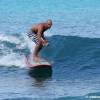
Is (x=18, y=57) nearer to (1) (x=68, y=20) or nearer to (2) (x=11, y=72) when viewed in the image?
(2) (x=11, y=72)

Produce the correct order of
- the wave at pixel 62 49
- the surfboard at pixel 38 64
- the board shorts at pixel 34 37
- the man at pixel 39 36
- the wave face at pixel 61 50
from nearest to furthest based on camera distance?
the surfboard at pixel 38 64, the man at pixel 39 36, the board shorts at pixel 34 37, the wave face at pixel 61 50, the wave at pixel 62 49

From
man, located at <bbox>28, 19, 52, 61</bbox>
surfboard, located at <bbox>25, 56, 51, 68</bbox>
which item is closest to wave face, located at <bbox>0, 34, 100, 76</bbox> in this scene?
surfboard, located at <bbox>25, 56, 51, 68</bbox>

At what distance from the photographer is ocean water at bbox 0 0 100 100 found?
15.7 m

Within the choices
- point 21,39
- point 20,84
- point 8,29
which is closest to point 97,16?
point 8,29

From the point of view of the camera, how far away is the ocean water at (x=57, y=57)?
15703 millimetres

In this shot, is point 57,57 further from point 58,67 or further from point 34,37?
point 34,37

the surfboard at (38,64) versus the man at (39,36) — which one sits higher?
the man at (39,36)

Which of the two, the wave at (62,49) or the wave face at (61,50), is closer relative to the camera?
the wave face at (61,50)

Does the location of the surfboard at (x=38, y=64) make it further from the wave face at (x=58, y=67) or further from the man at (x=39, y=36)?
the wave face at (x=58, y=67)

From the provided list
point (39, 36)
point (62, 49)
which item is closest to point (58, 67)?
point (39, 36)

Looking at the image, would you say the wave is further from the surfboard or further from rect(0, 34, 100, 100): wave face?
the surfboard

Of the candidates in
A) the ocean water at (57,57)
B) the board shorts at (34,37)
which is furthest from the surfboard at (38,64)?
the board shorts at (34,37)

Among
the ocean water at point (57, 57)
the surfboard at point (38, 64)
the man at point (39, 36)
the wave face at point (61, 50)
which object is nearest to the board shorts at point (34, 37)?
the man at point (39, 36)

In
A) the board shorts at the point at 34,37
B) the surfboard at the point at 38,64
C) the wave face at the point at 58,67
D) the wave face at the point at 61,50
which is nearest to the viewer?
the wave face at the point at 58,67
